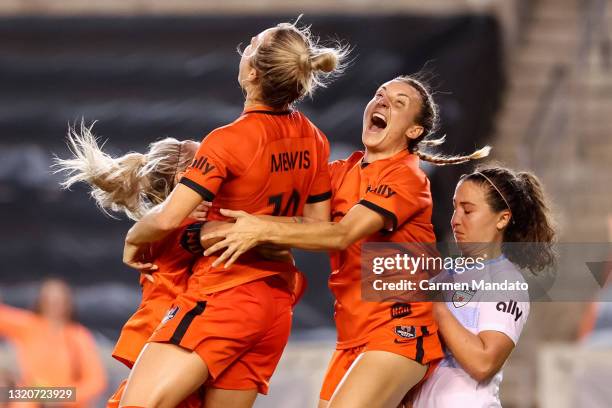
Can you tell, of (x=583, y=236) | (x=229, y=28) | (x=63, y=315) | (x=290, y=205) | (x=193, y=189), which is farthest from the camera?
(x=583, y=236)

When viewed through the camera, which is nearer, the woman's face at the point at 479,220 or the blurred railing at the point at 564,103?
the woman's face at the point at 479,220

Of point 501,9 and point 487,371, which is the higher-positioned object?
point 501,9

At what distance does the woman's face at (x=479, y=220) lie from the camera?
348 cm

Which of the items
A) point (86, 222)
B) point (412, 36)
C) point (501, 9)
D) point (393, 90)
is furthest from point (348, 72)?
point (393, 90)

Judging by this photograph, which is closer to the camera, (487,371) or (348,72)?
(487,371)

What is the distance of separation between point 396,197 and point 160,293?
868mm

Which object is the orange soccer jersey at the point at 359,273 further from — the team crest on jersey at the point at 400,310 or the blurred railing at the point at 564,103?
the blurred railing at the point at 564,103

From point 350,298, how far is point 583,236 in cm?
491

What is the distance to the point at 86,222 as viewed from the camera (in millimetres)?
6961

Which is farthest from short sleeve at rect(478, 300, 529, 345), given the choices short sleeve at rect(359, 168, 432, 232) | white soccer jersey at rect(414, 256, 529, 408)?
short sleeve at rect(359, 168, 432, 232)

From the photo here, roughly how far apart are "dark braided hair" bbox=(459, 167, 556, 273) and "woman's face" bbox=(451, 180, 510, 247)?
0.10 ft

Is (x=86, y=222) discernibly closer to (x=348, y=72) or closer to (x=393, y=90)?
(x=348, y=72)

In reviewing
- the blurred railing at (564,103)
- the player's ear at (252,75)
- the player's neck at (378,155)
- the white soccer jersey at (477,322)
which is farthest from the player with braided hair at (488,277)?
the blurred railing at (564,103)

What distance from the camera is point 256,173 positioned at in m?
3.23
